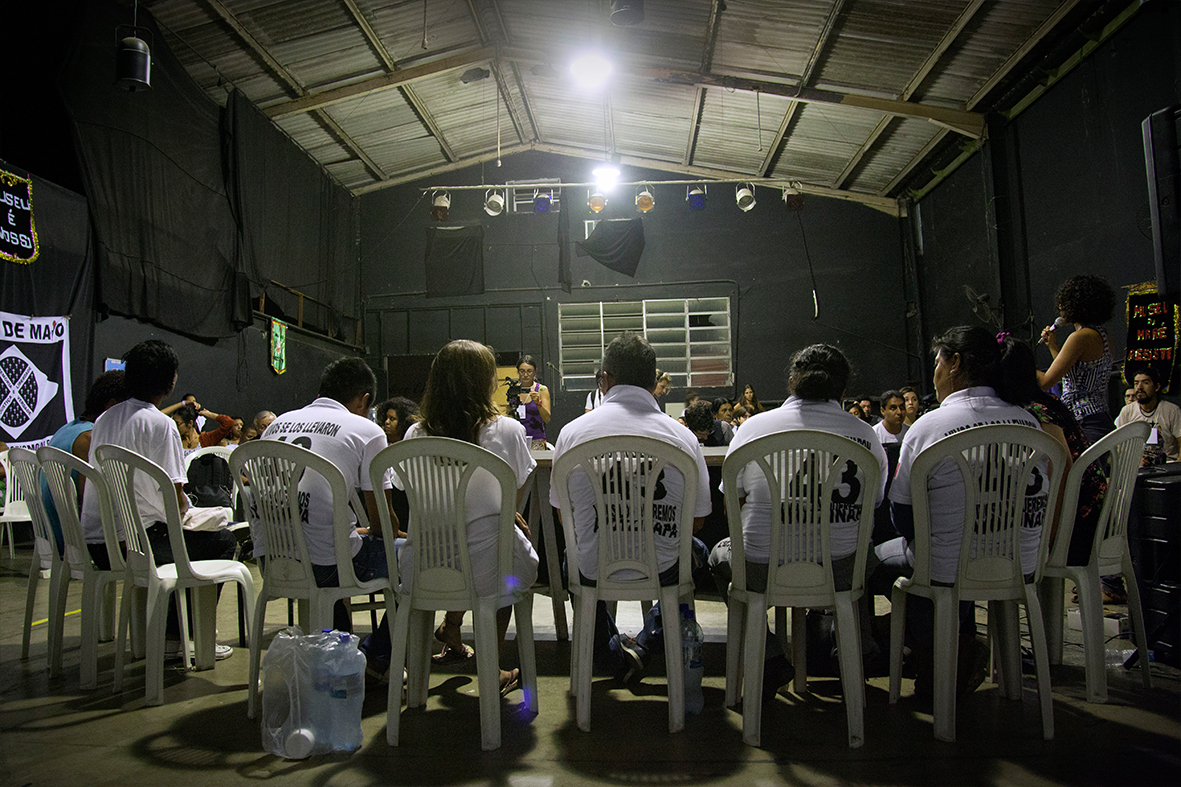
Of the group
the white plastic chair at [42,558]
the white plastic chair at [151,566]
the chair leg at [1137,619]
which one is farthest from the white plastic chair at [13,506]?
the chair leg at [1137,619]

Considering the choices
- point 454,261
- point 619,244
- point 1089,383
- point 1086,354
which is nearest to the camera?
point 1086,354

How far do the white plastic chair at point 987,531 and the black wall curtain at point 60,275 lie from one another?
688cm

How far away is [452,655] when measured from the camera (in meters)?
3.12

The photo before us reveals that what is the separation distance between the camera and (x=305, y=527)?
2.52m

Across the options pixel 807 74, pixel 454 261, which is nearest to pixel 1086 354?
pixel 807 74

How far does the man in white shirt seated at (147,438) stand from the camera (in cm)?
290

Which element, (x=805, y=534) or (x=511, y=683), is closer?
(x=805, y=534)

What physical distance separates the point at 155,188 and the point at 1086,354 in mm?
8322

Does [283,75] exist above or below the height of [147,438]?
above

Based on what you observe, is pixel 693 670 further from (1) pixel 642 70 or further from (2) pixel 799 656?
(1) pixel 642 70

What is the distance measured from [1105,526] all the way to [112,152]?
27.4ft

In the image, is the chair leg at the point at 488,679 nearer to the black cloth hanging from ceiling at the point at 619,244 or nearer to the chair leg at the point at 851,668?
the chair leg at the point at 851,668

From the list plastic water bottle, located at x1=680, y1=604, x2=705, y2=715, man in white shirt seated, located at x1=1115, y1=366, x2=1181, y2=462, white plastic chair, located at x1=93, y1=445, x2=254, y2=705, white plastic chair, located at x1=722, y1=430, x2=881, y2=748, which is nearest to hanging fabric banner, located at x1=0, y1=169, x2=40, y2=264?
white plastic chair, located at x1=93, y1=445, x2=254, y2=705

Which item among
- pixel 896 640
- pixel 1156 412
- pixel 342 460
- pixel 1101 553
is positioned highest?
pixel 1156 412
